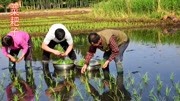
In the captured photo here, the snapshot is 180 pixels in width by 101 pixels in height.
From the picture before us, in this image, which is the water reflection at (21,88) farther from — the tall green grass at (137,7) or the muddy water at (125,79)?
the tall green grass at (137,7)

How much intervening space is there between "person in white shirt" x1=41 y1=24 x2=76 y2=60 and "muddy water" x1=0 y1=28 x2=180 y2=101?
0.49 m

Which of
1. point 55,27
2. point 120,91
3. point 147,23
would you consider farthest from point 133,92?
point 147,23

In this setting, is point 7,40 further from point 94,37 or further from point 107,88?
point 107,88

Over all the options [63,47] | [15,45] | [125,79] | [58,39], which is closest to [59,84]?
[58,39]

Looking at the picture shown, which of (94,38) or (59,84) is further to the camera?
(59,84)

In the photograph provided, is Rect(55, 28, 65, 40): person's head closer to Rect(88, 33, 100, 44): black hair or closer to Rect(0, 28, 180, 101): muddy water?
Rect(0, 28, 180, 101): muddy water

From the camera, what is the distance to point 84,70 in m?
7.60

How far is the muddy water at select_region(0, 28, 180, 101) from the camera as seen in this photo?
6391 millimetres

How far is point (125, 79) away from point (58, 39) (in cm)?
163

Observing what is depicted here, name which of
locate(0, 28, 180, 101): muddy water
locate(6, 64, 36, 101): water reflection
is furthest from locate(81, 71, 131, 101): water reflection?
locate(6, 64, 36, 101): water reflection

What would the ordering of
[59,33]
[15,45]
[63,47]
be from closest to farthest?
[59,33], [15,45], [63,47]

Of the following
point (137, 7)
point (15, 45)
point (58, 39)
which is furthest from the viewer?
point (137, 7)

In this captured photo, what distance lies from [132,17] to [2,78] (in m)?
15.0

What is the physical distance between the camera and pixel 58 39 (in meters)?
7.98
